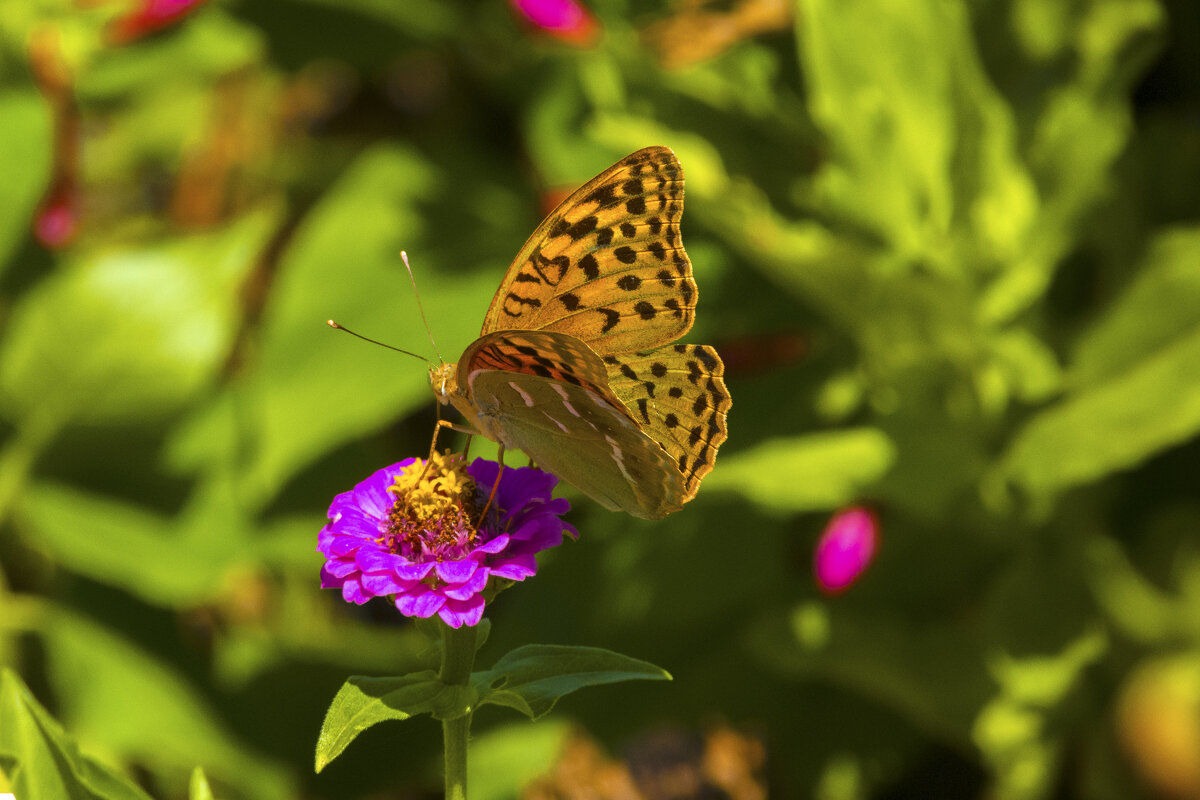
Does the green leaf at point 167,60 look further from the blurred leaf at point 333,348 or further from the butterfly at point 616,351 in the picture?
the butterfly at point 616,351

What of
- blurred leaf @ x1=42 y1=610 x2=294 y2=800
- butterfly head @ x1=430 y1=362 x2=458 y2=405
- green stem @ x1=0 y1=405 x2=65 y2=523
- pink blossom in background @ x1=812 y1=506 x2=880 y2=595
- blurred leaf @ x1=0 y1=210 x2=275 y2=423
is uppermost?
butterfly head @ x1=430 y1=362 x2=458 y2=405

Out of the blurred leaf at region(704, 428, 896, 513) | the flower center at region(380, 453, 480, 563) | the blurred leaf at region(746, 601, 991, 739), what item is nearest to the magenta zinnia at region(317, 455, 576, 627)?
the flower center at region(380, 453, 480, 563)

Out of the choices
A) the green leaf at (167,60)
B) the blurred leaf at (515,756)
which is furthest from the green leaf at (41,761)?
the green leaf at (167,60)

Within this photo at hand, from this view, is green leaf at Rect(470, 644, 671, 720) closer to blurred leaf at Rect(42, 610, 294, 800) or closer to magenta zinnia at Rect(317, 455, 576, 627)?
magenta zinnia at Rect(317, 455, 576, 627)

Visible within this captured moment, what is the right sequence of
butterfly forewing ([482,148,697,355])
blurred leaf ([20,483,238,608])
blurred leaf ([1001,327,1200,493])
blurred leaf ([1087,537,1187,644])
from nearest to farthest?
butterfly forewing ([482,148,697,355]), blurred leaf ([1001,327,1200,493]), blurred leaf ([1087,537,1187,644]), blurred leaf ([20,483,238,608])

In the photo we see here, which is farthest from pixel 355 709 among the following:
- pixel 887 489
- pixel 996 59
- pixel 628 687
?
pixel 996 59

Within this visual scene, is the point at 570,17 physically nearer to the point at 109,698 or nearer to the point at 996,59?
the point at 996,59

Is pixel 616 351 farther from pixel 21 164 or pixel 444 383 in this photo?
pixel 21 164
